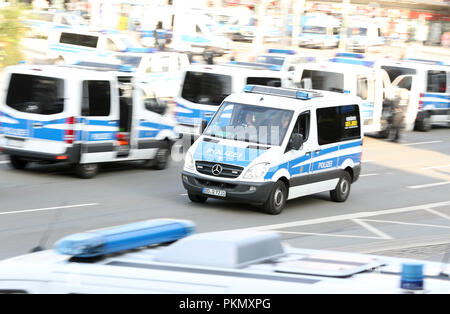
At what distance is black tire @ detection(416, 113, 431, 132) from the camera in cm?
2898

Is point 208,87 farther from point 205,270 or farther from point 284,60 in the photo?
point 205,270

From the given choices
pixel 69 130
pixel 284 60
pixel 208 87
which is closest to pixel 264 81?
pixel 208 87

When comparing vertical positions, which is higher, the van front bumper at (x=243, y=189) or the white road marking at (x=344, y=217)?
the van front bumper at (x=243, y=189)

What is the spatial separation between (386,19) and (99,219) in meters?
48.7

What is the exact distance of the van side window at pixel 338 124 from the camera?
15383 mm

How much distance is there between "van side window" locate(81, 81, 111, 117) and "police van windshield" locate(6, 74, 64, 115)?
17.0 inches

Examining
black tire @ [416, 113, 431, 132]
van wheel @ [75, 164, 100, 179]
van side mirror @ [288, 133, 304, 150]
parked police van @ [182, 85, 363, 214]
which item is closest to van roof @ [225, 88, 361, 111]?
parked police van @ [182, 85, 363, 214]

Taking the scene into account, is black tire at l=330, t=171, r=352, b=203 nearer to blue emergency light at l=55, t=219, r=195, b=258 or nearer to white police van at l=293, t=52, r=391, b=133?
white police van at l=293, t=52, r=391, b=133

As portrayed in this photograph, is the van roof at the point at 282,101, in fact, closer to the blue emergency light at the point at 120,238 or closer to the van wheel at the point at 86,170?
the van wheel at the point at 86,170

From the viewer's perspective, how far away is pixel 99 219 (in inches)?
527

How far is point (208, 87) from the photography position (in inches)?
786

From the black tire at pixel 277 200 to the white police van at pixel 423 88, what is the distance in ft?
46.5

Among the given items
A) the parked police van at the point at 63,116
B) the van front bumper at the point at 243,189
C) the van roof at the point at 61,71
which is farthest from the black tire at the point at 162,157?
the van front bumper at the point at 243,189

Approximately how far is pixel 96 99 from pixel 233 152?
133 inches
